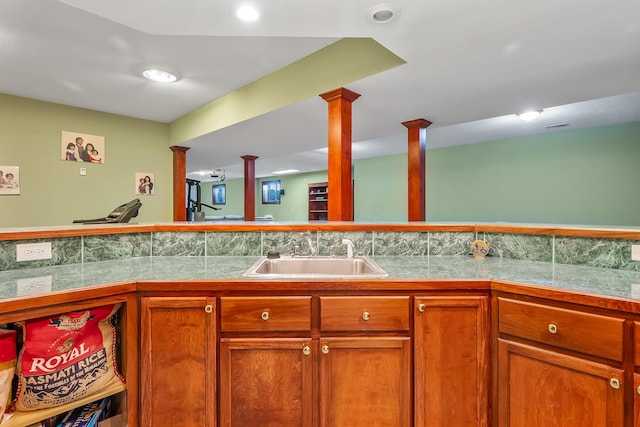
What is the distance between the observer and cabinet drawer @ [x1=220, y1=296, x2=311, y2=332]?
1225 mm

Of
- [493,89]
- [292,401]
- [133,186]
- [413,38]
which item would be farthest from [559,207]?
[133,186]

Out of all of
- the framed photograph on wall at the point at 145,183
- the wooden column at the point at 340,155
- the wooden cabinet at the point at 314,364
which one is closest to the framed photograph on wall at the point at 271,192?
the framed photograph on wall at the point at 145,183

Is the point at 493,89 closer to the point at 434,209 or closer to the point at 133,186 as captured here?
the point at 434,209

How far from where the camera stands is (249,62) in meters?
2.86

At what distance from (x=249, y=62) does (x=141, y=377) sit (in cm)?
260

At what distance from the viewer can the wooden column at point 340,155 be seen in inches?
106

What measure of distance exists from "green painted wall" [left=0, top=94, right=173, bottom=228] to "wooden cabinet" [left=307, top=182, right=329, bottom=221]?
5.24 metres

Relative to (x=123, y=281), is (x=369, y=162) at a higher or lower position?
higher

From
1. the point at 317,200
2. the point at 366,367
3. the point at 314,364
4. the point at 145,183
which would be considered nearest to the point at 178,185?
the point at 145,183

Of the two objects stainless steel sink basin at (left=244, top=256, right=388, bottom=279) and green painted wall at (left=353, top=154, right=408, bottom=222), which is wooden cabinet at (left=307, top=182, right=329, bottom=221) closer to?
green painted wall at (left=353, top=154, right=408, bottom=222)

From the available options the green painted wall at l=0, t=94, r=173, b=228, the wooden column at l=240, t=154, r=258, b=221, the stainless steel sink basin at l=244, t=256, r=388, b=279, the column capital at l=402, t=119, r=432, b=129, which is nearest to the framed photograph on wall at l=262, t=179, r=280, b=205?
the wooden column at l=240, t=154, r=258, b=221

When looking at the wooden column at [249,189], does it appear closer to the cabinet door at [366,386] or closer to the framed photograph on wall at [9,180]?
the framed photograph on wall at [9,180]

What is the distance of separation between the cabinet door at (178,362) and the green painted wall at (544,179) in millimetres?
5657

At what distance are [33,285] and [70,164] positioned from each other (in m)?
3.73
